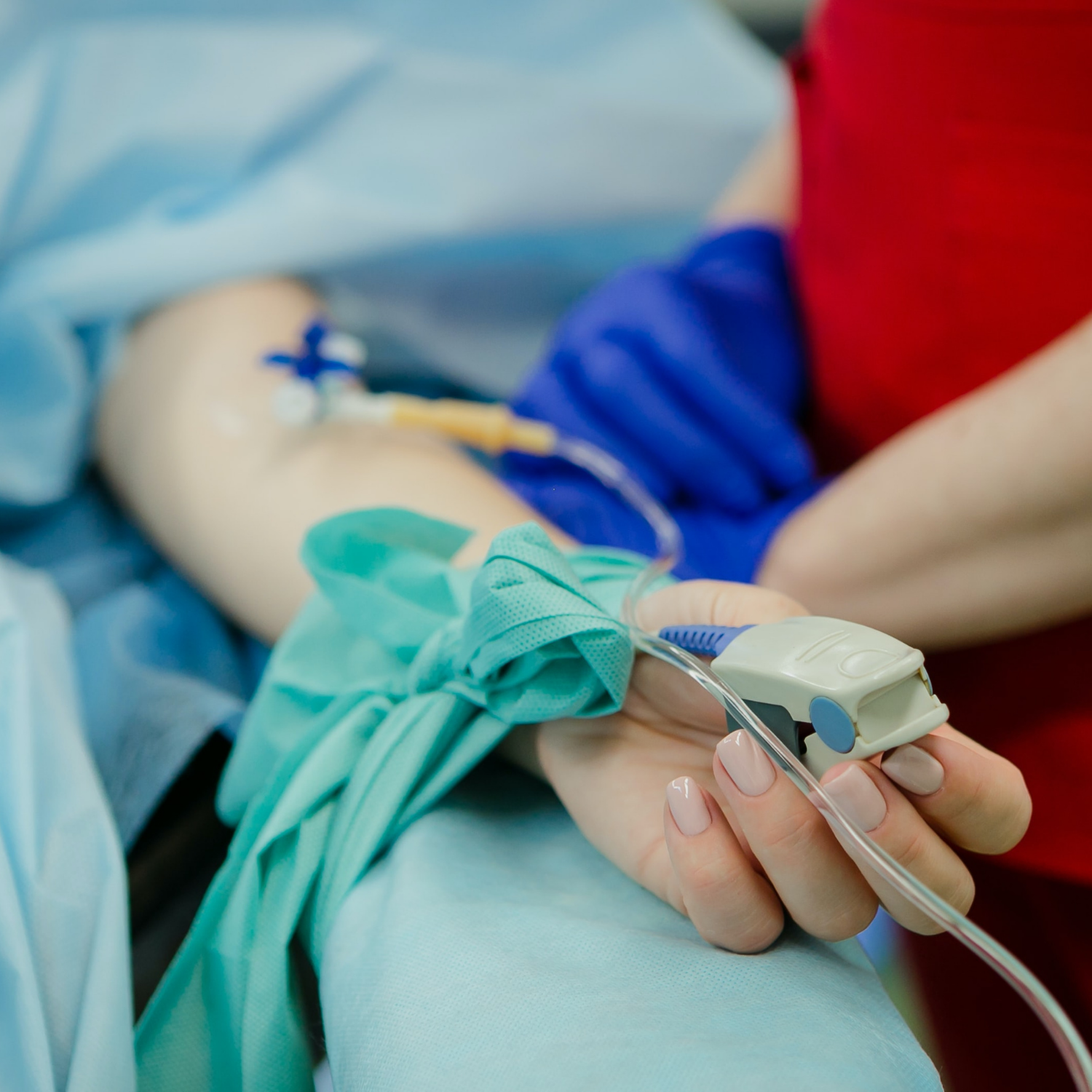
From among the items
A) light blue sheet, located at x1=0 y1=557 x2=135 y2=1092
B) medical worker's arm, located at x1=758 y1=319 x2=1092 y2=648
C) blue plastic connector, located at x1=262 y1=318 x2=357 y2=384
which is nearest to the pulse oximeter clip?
medical worker's arm, located at x1=758 y1=319 x2=1092 y2=648

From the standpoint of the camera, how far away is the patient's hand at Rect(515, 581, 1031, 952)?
323mm

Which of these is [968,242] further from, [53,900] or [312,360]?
[53,900]

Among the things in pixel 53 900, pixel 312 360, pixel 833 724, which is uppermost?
pixel 833 724

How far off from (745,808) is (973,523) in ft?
0.69

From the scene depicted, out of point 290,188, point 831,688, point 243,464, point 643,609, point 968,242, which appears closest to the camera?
point 831,688

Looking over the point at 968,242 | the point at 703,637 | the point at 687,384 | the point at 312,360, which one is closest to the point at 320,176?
the point at 312,360

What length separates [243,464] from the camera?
26.5 inches

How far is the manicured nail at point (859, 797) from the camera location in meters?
0.31

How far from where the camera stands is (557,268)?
959 millimetres

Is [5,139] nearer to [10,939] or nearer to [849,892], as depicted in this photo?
[10,939]

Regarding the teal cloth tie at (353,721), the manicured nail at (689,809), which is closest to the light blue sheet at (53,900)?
the teal cloth tie at (353,721)

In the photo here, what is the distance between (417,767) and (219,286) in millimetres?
540

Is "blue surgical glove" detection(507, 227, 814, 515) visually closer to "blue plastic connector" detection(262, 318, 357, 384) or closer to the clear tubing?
"blue plastic connector" detection(262, 318, 357, 384)

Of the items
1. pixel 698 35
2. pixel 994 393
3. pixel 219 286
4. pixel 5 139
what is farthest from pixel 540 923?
pixel 698 35
